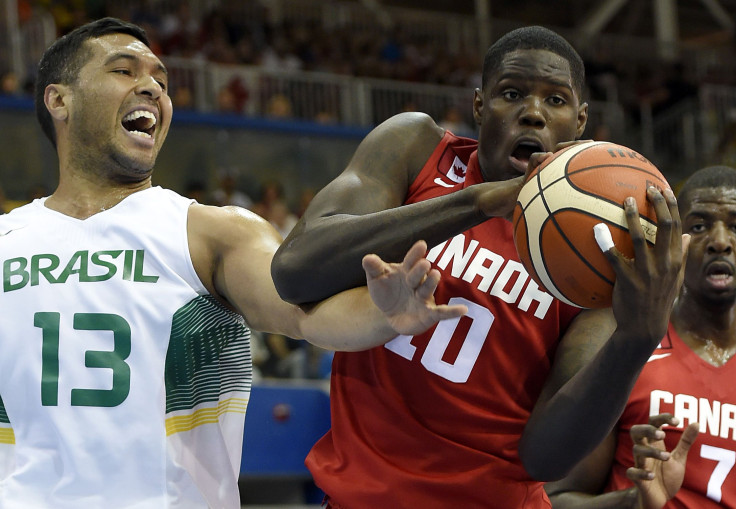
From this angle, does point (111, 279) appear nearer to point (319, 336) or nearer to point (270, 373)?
point (319, 336)

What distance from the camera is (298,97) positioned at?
14273 millimetres

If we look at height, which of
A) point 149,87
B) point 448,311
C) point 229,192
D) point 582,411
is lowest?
point 229,192

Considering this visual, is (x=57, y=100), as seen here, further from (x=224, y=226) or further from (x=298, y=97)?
(x=298, y=97)

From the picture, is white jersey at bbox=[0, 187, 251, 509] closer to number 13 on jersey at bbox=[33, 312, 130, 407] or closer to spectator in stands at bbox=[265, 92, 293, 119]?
number 13 on jersey at bbox=[33, 312, 130, 407]

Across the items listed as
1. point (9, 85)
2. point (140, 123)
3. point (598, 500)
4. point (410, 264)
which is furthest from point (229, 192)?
point (410, 264)

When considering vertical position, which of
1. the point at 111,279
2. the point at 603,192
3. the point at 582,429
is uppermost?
the point at 603,192

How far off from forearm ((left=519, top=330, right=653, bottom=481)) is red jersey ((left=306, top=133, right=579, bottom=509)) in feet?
0.41

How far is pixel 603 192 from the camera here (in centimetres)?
248

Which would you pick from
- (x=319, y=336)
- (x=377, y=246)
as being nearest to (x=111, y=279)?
(x=319, y=336)

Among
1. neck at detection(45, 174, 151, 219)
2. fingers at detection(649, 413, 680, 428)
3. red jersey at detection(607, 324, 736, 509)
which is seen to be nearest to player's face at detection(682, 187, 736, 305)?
red jersey at detection(607, 324, 736, 509)

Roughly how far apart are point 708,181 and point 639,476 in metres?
1.51

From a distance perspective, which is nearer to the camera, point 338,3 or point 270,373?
point 270,373

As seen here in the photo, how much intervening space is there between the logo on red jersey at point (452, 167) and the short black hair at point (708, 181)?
138 cm

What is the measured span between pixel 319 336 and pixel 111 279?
0.76m
